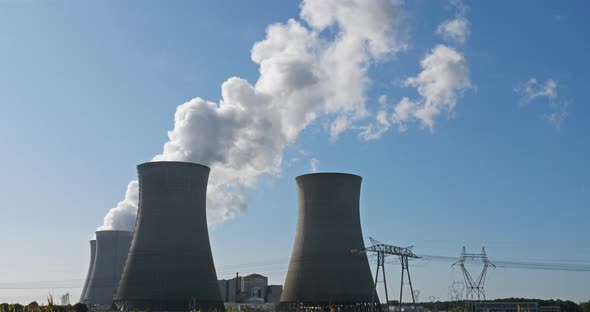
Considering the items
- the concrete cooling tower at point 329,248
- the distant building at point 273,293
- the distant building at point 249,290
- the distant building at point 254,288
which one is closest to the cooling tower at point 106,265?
the distant building at point 249,290

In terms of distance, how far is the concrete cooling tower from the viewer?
130 feet

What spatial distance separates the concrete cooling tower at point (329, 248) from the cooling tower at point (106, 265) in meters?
18.7

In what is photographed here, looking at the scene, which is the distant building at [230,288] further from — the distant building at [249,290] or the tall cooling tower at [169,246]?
the tall cooling tower at [169,246]

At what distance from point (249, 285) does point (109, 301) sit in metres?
14.5

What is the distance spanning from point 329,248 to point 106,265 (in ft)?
80.0

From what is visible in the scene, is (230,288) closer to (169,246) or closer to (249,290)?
(249,290)

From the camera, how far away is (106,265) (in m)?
54.0

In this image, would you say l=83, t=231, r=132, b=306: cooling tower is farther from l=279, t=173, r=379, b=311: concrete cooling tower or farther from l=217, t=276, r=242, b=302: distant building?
l=279, t=173, r=379, b=311: concrete cooling tower

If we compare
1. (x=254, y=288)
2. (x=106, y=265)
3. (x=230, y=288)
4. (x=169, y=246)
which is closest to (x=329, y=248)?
(x=169, y=246)

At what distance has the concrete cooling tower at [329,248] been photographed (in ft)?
130

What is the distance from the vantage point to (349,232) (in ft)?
132

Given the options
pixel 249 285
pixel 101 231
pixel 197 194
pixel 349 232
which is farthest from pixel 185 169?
pixel 249 285

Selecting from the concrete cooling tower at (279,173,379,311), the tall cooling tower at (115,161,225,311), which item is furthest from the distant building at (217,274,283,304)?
the tall cooling tower at (115,161,225,311)

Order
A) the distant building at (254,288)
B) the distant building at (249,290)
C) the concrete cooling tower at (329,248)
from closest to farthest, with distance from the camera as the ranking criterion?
the concrete cooling tower at (329,248) < the distant building at (249,290) < the distant building at (254,288)
